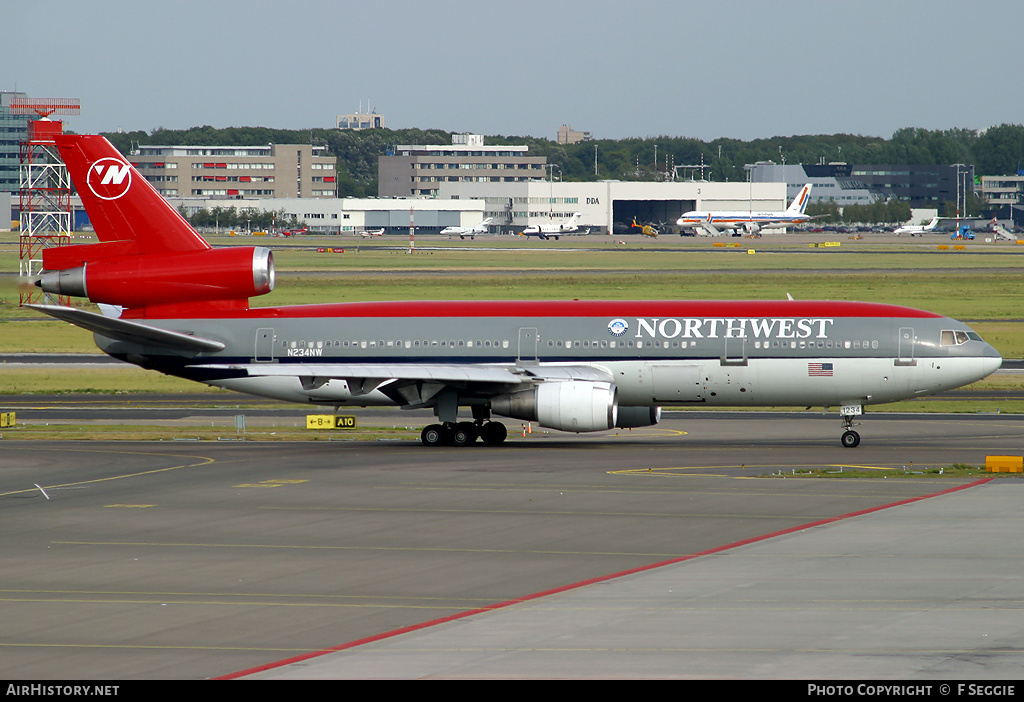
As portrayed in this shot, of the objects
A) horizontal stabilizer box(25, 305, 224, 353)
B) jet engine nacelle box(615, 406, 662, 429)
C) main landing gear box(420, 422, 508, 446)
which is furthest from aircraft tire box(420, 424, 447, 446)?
horizontal stabilizer box(25, 305, 224, 353)

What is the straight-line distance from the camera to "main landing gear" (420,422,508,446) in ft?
155

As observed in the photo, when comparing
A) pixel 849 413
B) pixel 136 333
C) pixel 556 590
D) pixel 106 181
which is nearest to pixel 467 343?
pixel 136 333

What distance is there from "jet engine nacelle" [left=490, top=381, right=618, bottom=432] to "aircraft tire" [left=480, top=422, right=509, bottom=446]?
310 centimetres

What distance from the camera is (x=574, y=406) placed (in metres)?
43.9

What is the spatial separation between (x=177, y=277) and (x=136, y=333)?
2.75m

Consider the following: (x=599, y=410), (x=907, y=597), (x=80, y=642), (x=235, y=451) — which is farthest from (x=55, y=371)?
(x=907, y=597)

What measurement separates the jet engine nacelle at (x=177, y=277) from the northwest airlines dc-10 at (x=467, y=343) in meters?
0.05

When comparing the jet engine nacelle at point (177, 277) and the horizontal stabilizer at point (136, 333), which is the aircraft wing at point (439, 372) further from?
the jet engine nacelle at point (177, 277)

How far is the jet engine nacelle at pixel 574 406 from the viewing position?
4384 cm

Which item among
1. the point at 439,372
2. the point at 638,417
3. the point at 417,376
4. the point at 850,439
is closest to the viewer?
the point at 417,376

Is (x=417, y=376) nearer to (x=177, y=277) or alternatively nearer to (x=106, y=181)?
(x=177, y=277)

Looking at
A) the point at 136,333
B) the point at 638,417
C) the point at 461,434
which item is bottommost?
the point at 461,434

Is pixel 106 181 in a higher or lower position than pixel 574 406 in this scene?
higher

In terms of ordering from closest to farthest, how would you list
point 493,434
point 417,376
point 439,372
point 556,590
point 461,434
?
1. point 556,590
2. point 417,376
3. point 439,372
4. point 461,434
5. point 493,434
